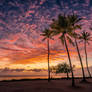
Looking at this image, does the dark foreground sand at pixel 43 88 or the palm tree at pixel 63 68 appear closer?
the dark foreground sand at pixel 43 88

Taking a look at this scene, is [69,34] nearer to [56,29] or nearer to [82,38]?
[56,29]

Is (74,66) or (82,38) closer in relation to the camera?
(82,38)

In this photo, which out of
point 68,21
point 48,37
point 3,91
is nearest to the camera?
point 3,91

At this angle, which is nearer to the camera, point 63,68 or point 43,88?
point 43,88

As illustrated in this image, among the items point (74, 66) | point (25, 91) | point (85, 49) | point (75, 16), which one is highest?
point (75, 16)

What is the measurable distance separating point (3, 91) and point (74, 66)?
4502 cm

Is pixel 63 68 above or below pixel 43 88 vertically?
above

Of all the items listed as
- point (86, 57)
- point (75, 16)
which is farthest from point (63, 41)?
point (86, 57)

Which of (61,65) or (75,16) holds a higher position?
(75,16)

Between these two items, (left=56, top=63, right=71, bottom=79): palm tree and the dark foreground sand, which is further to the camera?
(left=56, top=63, right=71, bottom=79): palm tree

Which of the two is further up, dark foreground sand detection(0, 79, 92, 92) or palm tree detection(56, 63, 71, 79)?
palm tree detection(56, 63, 71, 79)

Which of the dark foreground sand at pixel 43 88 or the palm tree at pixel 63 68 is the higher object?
the palm tree at pixel 63 68

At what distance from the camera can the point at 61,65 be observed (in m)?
53.9

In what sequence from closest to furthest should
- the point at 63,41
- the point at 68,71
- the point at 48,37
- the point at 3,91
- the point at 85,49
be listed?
the point at 3,91
the point at 63,41
the point at 48,37
the point at 85,49
the point at 68,71
